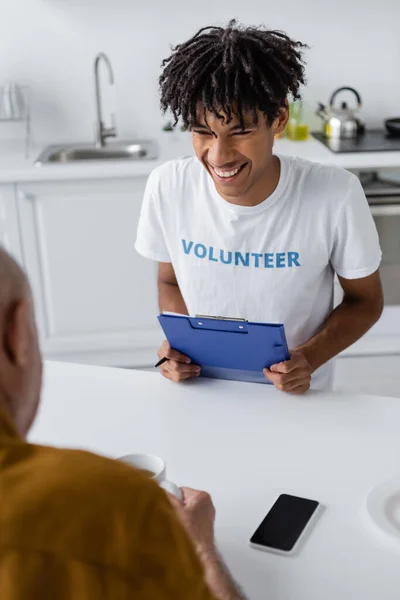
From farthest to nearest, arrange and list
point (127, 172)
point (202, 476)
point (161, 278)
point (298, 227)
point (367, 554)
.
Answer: point (127, 172), point (161, 278), point (298, 227), point (202, 476), point (367, 554)

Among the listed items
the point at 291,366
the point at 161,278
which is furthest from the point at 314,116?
the point at 291,366

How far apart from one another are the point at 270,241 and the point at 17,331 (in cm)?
107

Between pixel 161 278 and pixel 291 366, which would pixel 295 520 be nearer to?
pixel 291 366

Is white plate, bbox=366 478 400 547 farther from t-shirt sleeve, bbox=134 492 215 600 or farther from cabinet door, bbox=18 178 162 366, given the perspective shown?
cabinet door, bbox=18 178 162 366

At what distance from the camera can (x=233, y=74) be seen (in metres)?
1.44

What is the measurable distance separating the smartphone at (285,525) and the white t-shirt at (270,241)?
2.02 feet

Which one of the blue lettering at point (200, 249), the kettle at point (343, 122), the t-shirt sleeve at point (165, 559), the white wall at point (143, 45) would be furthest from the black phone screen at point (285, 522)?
the white wall at point (143, 45)

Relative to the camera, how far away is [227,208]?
1633 mm

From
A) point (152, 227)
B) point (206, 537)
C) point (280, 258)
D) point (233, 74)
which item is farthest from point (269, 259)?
point (206, 537)

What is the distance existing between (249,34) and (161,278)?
60 centimetres

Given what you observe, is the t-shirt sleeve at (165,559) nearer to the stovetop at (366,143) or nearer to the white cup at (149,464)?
the white cup at (149,464)

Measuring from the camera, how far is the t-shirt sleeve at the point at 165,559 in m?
0.58

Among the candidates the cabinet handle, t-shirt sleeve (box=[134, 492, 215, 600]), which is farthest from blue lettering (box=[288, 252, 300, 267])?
the cabinet handle

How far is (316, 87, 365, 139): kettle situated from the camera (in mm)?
3150
